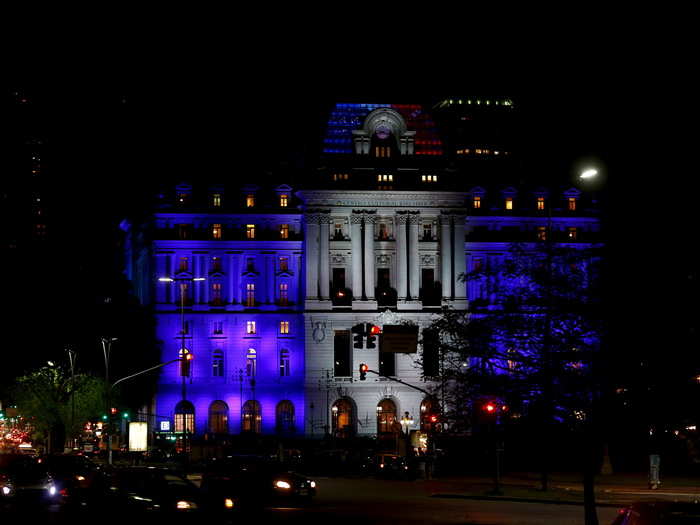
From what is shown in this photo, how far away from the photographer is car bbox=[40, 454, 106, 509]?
3309 centimetres

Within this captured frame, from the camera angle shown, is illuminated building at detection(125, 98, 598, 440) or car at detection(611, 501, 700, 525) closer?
car at detection(611, 501, 700, 525)

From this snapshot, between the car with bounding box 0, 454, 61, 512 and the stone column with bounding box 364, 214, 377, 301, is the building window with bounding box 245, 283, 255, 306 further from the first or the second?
the car with bounding box 0, 454, 61, 512

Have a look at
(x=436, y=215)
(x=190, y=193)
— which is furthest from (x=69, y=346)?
(x=436, y=215)

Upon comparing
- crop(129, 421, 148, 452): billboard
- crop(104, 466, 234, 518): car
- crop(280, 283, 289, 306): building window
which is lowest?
crop(129, 421, 148, 452): billboard

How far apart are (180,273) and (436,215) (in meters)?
27.4

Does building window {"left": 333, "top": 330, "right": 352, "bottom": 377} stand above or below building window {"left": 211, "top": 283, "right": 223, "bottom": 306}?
below

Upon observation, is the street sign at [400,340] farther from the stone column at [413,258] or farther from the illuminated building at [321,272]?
the stone column at [413,258]

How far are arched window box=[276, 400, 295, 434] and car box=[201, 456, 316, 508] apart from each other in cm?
7483

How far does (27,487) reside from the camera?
143ft

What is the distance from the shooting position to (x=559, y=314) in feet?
115

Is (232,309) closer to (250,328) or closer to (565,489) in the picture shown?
(250,328)

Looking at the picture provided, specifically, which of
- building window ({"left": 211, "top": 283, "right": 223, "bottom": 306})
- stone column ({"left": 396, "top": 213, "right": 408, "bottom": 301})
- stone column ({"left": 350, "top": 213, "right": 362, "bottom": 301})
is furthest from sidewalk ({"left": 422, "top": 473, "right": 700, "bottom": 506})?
building window ({"left": 211, "top": 283, "right": 223, "bottom": 306})

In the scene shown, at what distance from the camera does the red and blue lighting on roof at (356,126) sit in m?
127

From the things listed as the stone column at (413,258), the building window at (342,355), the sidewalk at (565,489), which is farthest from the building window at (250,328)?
the sidewalk at (565,489)
